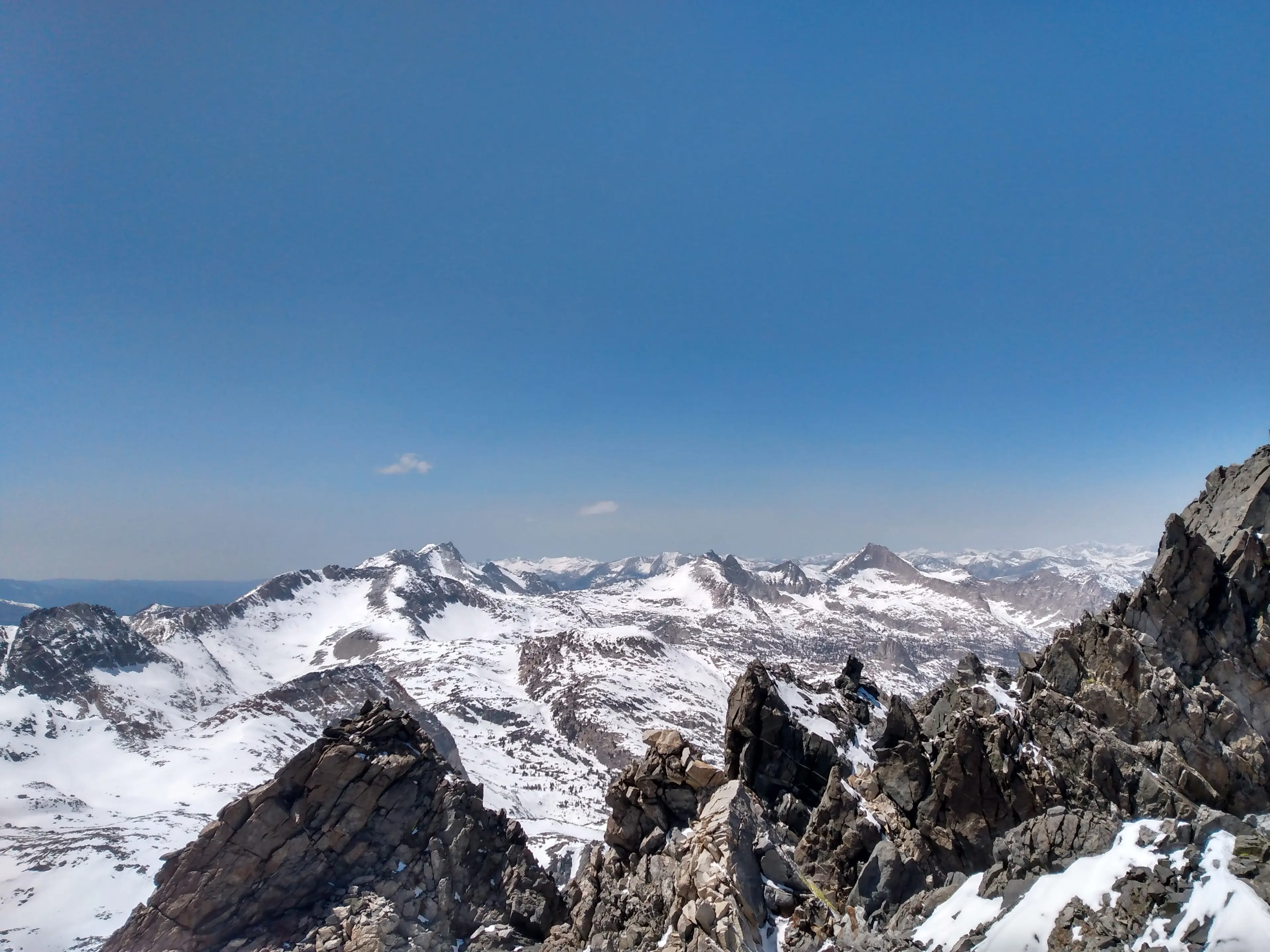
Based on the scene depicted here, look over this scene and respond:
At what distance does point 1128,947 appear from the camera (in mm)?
18938

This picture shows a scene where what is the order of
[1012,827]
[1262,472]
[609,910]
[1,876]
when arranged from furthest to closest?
1. [1,876]
2. [1262,472]
3. [609,910]
4. [1012,827]

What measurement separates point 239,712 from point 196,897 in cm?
18156

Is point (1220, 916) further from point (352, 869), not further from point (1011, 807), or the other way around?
point (352, 869)

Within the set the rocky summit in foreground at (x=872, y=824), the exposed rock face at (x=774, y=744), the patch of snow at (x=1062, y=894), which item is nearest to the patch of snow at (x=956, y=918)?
the rocky summit in foreground at (x=872, y=824)

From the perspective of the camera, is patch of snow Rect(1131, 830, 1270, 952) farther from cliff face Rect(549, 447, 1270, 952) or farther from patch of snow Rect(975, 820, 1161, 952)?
patch of snow Rect(975, 820, 1161, 952)

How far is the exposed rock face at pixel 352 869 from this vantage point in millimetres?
39812

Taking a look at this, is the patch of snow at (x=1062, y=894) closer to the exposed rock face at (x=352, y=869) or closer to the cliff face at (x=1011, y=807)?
the cliff face at (x=1011, y=807)

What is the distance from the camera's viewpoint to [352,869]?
144ft

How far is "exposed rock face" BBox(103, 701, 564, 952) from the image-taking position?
3981 centimetres

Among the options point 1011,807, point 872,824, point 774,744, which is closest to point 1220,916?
point 1011,807

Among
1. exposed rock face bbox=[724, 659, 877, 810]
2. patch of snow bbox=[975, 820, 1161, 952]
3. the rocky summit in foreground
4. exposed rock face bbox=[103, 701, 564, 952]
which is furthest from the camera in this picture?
exposed rock face bbox=[724, 659, 877, 810]

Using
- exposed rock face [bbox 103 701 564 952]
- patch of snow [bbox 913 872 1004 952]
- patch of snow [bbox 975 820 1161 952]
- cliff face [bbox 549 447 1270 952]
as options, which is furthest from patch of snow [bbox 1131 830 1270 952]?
exposed rock face [bbox 103 701 564 952]

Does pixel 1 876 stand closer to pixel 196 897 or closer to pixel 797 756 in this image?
pixel 196 897

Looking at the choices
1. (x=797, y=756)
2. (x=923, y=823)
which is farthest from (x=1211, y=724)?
→ (x=797, y=756)
